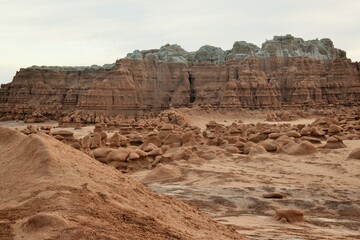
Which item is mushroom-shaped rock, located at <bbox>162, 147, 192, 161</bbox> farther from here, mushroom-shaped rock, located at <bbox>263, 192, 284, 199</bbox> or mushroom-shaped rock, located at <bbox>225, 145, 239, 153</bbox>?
mushroom-shaped rock, located at <bbox>263, 192, 284, 199</bbox>

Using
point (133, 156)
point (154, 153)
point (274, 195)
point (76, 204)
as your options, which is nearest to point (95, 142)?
point (154, 153)

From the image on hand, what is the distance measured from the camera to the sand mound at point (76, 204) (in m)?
4.11

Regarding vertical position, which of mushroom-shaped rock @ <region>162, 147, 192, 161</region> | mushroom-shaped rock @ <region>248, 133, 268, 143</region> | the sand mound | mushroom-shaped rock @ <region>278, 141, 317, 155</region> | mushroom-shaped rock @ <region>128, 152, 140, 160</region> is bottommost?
mushroom-shaped rock @ <region>248, 133, 268, 143</region>

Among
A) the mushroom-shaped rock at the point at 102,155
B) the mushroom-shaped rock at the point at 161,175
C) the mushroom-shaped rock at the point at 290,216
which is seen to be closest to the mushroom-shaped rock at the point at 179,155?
the mushroom-shaped rock at the point at 102,155

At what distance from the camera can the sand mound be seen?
4105 millimetres

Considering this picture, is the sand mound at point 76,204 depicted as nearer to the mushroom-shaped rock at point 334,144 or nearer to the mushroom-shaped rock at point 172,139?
the mushroom-shaped rock at point 334,144

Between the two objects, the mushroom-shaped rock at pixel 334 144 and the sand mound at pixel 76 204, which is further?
the mushroom-shaped rock at pixel 334 144

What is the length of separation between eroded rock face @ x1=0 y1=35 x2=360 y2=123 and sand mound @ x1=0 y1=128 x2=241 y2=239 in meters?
37.8

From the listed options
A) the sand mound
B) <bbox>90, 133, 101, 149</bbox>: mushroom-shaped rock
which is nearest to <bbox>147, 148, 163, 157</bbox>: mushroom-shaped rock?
<bbox>90, 133, 101, 149</bbox>: mushroom-shaped rock

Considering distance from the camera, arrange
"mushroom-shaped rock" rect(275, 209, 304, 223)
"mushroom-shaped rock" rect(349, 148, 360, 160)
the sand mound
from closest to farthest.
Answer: the sand mound → "mushroom-shaped rock" rect(275, 209, 304, 223) → "mushroom-shaped rock" rect(349, 148, 360, 160)

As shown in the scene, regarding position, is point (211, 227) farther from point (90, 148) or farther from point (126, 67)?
point (126, 67)

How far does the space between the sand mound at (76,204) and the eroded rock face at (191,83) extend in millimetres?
37782

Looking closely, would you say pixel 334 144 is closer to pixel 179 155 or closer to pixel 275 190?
pixel 179 155

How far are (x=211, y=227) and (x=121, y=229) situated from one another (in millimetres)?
1540
